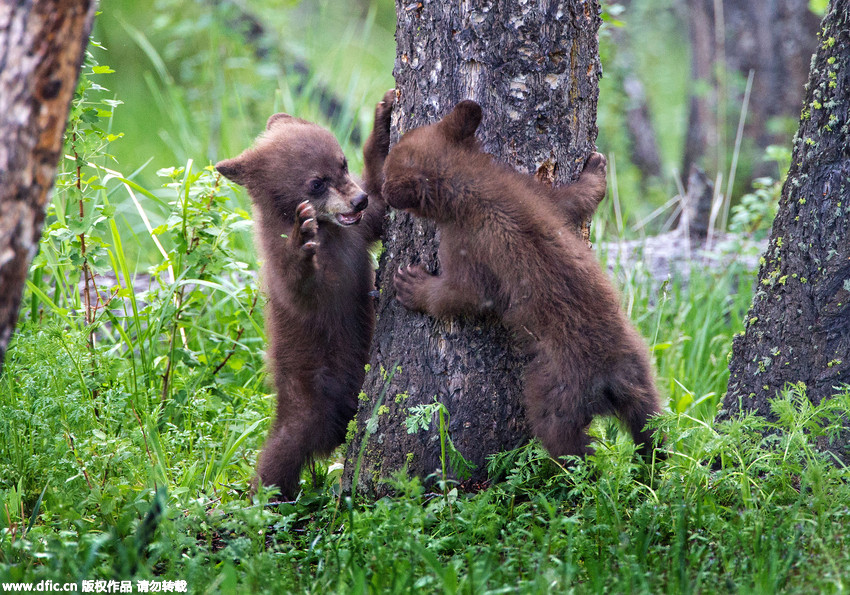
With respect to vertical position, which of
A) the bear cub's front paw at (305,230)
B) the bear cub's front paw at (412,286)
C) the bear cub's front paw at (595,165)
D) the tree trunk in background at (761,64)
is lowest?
the bear cub's front paw at (412,286)

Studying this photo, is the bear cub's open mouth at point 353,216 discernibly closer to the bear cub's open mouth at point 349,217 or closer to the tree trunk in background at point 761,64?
the bear cub's open mouth at point 349,217

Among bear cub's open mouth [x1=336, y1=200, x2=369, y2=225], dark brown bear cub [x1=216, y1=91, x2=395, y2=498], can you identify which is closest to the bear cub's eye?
dark brown bear cub [x1=216, y1=91, x2=395, y2=498]

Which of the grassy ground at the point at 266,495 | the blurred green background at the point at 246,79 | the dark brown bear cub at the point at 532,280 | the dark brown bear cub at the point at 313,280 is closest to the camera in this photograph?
the grassy ground at the point at 266,495

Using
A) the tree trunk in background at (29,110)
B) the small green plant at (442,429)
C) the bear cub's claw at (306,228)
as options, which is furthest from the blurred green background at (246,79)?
the tree trunk in background at (29,110)

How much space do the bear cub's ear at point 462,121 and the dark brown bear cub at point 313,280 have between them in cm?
62

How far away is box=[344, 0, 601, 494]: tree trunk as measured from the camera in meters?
3.30

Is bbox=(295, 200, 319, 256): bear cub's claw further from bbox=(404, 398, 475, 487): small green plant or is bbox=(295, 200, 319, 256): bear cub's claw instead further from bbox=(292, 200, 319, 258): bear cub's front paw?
bbox=(404, 398, 475, 487): small green plant

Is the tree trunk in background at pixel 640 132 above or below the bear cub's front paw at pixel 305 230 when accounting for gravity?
above

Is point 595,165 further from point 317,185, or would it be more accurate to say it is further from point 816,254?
point 317,185

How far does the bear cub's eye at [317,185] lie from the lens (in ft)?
13.6

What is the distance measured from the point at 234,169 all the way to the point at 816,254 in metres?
2.77

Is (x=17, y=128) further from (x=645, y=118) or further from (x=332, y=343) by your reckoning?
(x=645, y=118)

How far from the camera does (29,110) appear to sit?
2010mm

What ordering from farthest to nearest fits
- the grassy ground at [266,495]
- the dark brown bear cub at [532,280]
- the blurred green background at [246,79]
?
the blurred green background at [246,79]
the dark brown bear cub at [532,280]
the grassy ground at [266,495]
